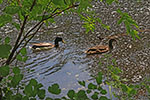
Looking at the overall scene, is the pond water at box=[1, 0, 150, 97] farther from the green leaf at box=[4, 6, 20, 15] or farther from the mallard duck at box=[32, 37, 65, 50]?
the green leaf at box=[4, 6, 20, 15]

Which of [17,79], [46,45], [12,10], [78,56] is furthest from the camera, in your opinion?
[46,45]

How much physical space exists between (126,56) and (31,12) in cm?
365

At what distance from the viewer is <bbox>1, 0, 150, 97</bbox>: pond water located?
4.36 metres

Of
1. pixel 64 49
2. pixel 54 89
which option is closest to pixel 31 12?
pixel 54 89

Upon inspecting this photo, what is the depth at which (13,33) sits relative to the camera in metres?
6.16

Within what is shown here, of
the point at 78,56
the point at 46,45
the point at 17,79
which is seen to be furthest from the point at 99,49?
the point at 17,79

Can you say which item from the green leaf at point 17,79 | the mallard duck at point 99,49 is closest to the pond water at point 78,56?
the mallard duck at point 99,49

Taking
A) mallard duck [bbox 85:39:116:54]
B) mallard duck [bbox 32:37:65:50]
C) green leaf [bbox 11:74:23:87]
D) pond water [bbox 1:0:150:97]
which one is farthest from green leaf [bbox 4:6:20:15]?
mallard duck [bbox 32:37:65:50]

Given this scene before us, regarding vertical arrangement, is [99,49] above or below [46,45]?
below

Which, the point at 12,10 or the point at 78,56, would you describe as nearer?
the point at 12,10

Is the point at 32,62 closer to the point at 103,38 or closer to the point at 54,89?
the point at 103,38

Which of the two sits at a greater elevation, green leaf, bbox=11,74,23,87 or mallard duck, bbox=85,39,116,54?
green leaf, bbox=11,74,23,87

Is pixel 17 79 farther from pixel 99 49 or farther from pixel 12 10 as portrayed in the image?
pixel 99 49

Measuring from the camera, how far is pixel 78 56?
16.3 ft
